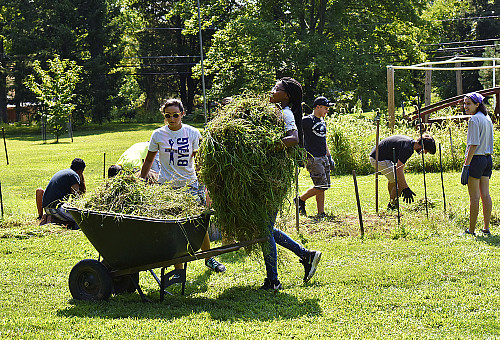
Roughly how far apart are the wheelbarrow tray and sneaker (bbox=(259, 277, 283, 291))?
0.75 m

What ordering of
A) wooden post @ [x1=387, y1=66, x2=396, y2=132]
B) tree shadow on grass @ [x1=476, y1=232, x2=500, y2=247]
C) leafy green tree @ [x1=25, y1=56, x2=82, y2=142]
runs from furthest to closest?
leafy green tree @ [x1=25, y1=56, x2=82, y2=142] < wooden post @ [x1=387, y1=66, x2=396, y2=132] < tree shadow on grass @ [x1=476, y1=232, x2=500, y2=247]

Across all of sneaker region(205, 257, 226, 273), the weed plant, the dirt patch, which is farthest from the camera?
the weed plant

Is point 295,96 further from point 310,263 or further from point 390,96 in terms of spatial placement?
point 390,96

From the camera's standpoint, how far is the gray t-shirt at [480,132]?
7230 mm

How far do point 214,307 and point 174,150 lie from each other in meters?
1.53

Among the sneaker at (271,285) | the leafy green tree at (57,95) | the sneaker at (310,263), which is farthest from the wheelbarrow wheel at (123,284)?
the leafy green tree at (57,95)

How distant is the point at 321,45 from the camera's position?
2998 centimetres

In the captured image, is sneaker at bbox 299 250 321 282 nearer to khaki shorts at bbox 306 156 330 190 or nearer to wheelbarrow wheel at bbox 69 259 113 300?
wheelbarrow wheel at bbox 69 259 113 300

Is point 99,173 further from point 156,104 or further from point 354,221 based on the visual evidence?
point 156,104

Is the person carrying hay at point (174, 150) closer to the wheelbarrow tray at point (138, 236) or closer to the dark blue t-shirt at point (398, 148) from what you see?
the wheelbarrow tray at point (138, 236)

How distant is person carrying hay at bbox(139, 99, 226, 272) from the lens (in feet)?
18.4

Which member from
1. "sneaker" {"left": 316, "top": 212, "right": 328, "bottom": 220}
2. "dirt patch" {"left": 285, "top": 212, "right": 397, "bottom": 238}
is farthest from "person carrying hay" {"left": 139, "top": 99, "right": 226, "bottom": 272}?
"sneaker" {"left": 316, "top": 212, "right": 328, "bottom": 220}

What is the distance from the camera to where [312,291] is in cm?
536

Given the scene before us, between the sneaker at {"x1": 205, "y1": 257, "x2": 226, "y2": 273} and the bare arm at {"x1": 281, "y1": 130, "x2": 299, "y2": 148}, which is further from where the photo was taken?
the sneaker at {"x1": 205, "y1": 257, "x2": 226, "y2": 273}
